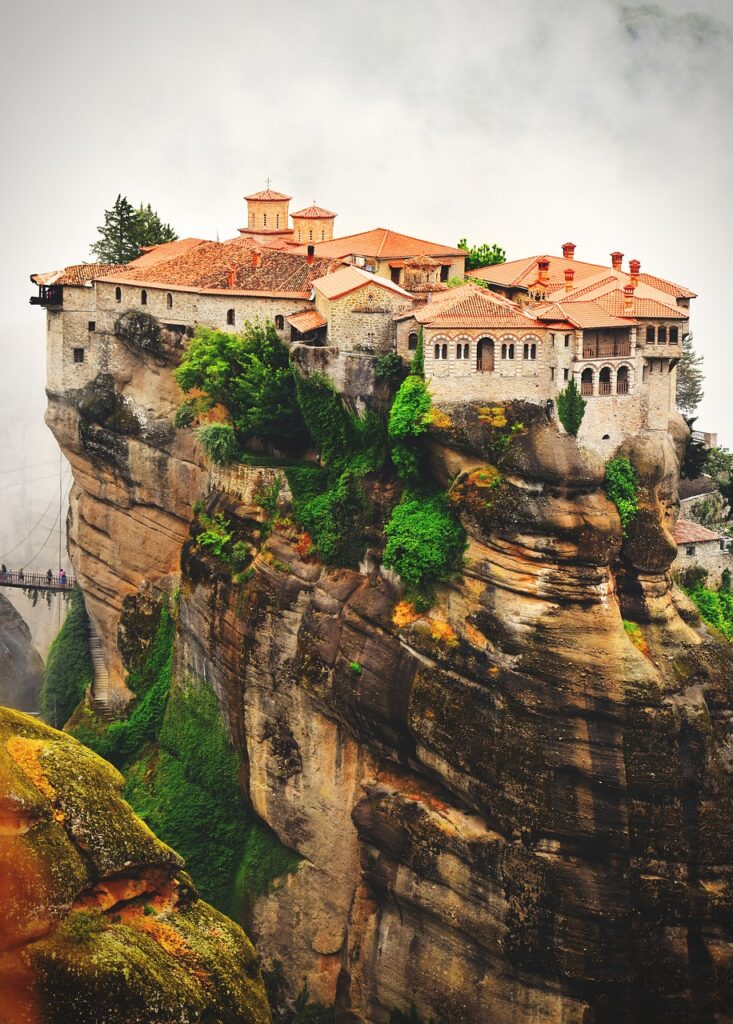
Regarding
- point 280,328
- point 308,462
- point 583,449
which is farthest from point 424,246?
point 583,449

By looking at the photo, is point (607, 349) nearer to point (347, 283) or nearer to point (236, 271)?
point (347, 283)

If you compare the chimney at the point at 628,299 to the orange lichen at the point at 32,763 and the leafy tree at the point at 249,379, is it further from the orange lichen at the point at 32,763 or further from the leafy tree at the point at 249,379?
the orange lichen at the point at 32,763

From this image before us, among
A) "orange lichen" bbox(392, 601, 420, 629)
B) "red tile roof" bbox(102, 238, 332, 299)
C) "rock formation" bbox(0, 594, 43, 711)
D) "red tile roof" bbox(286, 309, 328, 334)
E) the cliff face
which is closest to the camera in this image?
the cliff face

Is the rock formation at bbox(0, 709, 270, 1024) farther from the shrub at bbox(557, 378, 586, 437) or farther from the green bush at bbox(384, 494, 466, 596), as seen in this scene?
the shrub at bbox(557, 378, 586, 437)

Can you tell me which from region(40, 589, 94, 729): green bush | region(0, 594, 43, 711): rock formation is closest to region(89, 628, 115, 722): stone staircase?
region(40, 589, 94, 729): green bush

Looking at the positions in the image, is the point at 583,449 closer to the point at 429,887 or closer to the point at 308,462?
the point at 308,462

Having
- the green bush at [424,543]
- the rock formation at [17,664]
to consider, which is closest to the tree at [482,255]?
the green bush at [424,543]
